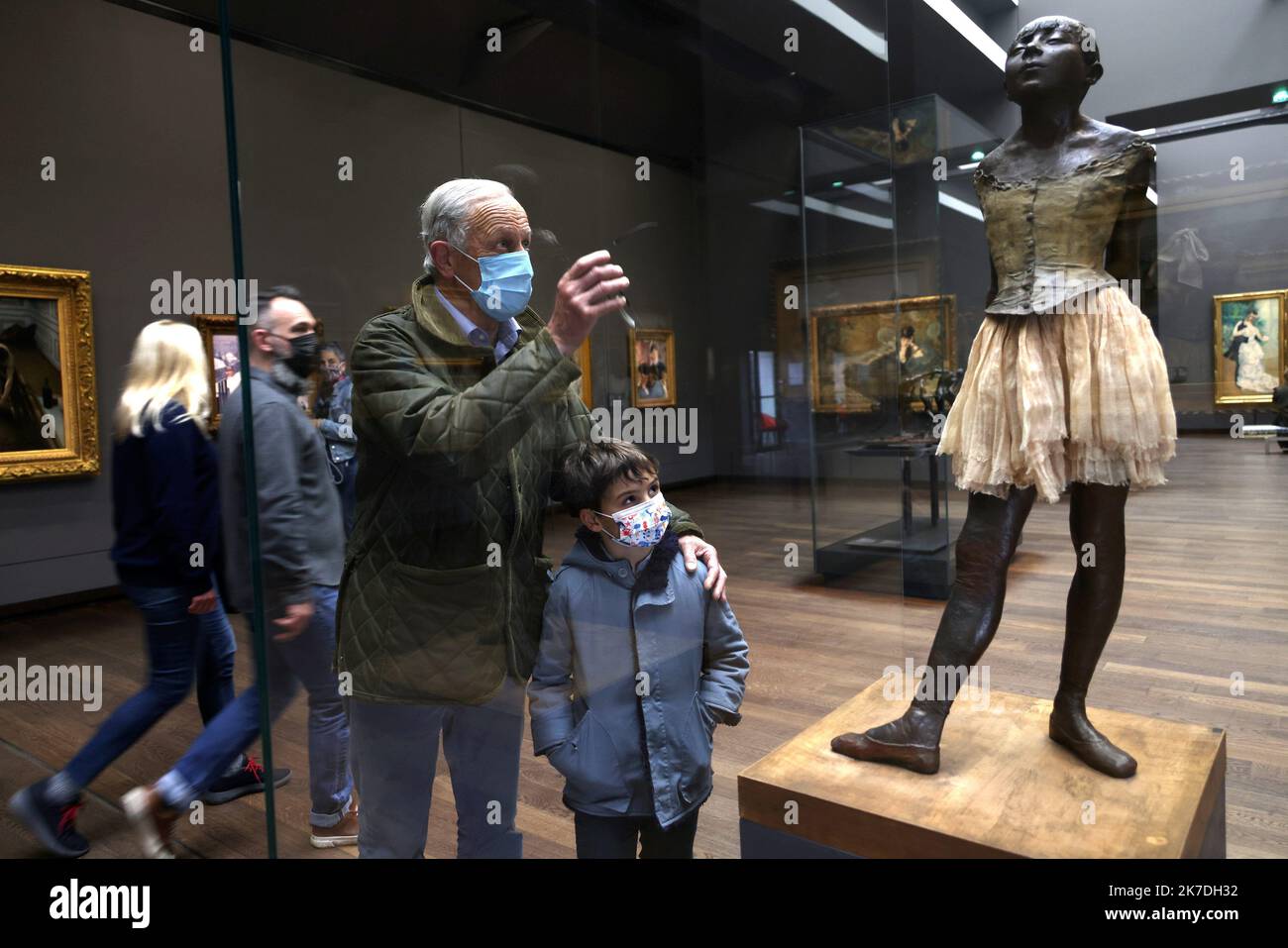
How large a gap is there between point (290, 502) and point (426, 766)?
58 centimetres

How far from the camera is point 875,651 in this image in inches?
186

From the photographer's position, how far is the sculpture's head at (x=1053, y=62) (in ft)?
6.96

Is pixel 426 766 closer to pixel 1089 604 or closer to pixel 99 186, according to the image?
pixel 1089 604

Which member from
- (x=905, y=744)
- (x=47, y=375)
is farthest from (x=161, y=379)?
(x=47, y=375)

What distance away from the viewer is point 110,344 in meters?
6.73

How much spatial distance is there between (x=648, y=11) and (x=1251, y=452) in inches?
108

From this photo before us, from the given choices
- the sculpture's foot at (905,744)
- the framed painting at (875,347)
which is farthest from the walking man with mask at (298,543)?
the framed painting at (875,347)

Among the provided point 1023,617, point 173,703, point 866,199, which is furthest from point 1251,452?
point 173,703

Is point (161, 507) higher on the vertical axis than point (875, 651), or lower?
higher

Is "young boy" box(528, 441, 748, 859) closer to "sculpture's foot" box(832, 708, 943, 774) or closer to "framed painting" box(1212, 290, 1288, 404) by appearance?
"sculpture's foot" box(832, 708, 943, 774)

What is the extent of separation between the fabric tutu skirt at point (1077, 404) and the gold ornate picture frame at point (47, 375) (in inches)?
265

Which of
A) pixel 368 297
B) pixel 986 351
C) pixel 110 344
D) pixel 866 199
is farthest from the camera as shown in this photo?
pixel 110 344

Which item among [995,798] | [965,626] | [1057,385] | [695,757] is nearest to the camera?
[695,757]

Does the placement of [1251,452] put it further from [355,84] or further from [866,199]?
[355,84]
